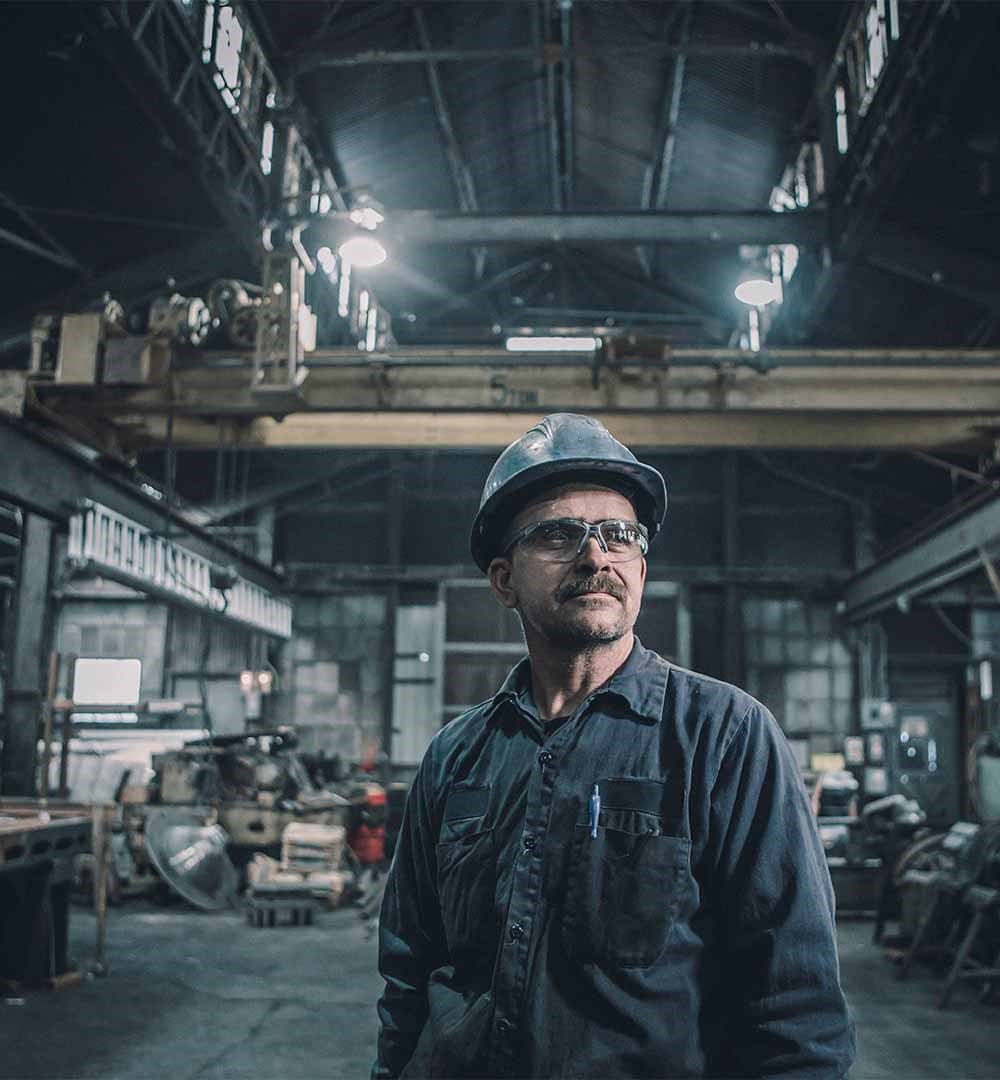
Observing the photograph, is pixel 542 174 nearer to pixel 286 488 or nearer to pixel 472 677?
pixel 286 488

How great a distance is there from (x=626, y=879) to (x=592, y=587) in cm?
53

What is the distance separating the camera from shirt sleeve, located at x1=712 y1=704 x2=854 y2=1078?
1.60m

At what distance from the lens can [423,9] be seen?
11.9m

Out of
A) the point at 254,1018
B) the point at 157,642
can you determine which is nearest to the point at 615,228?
the point at 254,1018

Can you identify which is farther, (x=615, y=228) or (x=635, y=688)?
(x=615, y=228)

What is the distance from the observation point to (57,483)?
335 inches

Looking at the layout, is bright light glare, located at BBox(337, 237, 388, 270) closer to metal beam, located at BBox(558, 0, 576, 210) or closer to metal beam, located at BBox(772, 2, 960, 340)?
metal beam, located at BBox(558, 0, 576, 210)

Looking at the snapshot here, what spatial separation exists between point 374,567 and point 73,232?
874 centimetres

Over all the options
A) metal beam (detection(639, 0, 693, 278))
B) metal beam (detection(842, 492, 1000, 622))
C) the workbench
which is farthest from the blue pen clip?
metal beam (detection(639, 0, 693, 278))

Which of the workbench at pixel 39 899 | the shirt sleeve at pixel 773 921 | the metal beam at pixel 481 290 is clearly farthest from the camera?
the metal beam at pixel 481 290

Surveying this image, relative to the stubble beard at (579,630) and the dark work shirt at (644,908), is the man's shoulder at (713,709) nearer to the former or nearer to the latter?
the dark work shirt at (644,908)

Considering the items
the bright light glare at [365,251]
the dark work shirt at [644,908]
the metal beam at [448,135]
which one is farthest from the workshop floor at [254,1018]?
the metal beam at [448,135]

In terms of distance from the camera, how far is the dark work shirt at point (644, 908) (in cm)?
163

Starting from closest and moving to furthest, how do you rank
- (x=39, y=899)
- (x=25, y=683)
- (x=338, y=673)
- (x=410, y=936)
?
(x=410, y=936)
(x=39, y=899)
(x=25, y=683)
(x=338, y=673)
